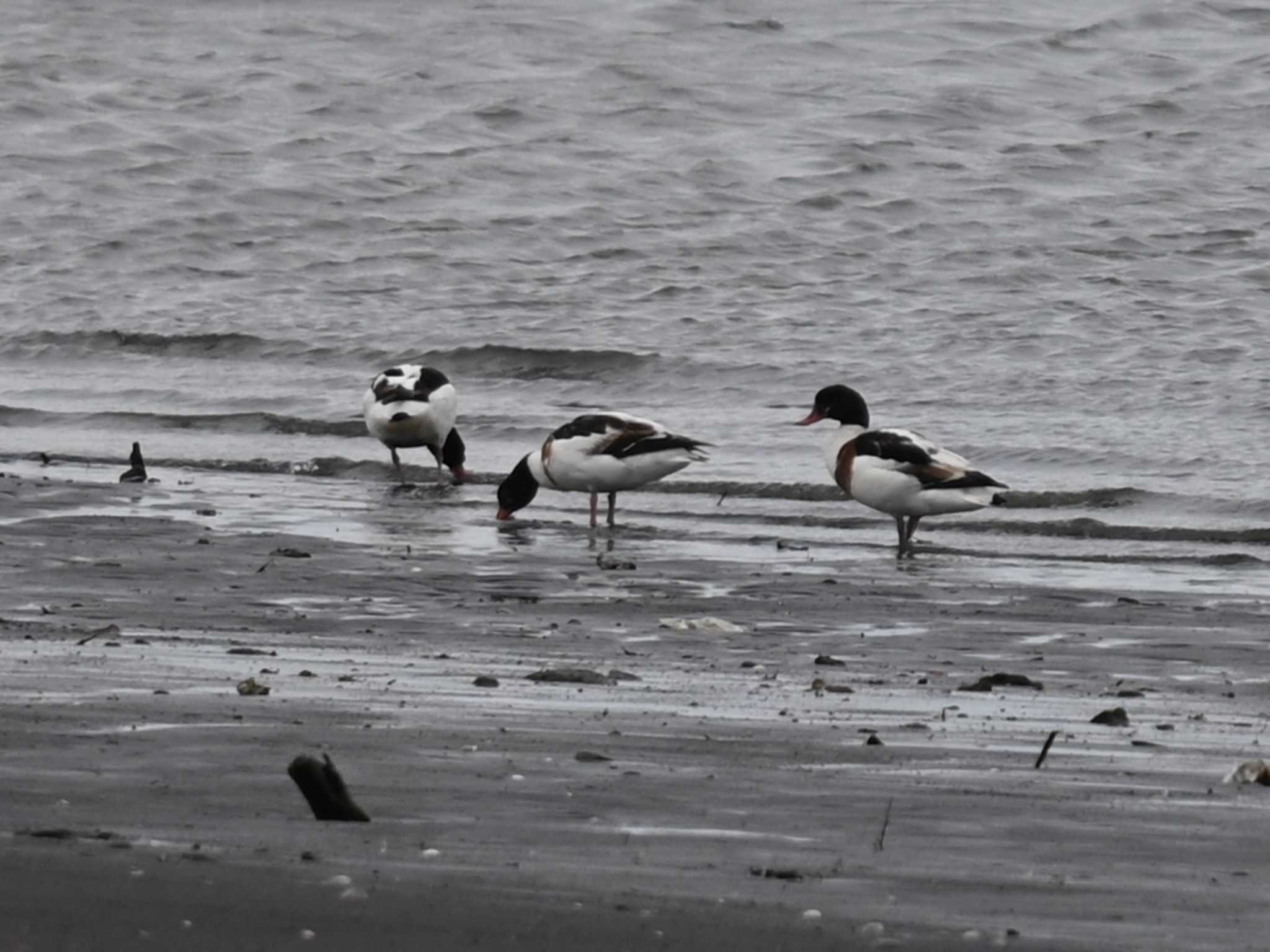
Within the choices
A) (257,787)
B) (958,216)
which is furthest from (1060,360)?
(257,787)

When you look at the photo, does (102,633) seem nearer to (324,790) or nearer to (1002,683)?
(1002,683)

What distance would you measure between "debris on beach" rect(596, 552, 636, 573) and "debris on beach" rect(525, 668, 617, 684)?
3721mm

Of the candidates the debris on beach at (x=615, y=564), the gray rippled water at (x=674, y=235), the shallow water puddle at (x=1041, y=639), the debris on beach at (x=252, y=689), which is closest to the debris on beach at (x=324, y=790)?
the debris on beach at (x=252, y=689)

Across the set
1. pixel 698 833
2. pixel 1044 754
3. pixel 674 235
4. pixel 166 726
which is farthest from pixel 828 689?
pixel 674 235

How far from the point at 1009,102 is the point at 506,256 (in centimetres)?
978

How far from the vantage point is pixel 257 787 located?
14.2 feet

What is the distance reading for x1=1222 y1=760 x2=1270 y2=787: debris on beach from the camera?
15.7 ft

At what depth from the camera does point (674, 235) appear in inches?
1005

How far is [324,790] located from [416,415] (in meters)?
10.5

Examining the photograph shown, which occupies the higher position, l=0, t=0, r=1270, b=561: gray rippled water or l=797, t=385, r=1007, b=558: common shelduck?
l=797, t=385, r=1007, b=558: common shelduck

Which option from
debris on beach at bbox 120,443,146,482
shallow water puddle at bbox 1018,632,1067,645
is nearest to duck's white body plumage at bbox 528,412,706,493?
debris on beach at bbox 120,443,146,482

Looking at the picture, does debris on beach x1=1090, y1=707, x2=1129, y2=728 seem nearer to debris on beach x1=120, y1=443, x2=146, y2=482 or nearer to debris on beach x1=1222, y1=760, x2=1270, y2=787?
debris on beach x1=1222, y1=760, x2=1270, y2=787

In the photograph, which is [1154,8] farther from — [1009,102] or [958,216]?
[958,216]

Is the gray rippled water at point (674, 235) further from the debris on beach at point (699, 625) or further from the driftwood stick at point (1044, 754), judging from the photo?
the driftwood stick at point (1044, 754)
